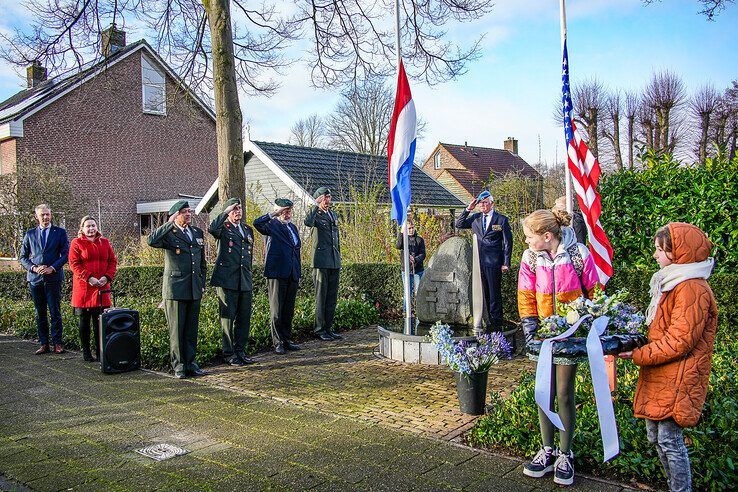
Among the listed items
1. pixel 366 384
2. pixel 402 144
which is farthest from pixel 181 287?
pixel 402 144

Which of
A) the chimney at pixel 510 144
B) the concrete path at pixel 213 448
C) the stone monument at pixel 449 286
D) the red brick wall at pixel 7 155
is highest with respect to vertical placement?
the chimney at pixel 510 144

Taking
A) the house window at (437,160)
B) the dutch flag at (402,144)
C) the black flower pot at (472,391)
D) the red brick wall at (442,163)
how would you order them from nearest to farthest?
1. the black flower pot at (472,391)
2. the dutch flag at (402,144)
3. the red brick wall at (442,163)
4. the house window at (437,160)

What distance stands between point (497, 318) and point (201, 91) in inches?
296

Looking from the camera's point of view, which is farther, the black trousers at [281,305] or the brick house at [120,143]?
the brick house at [120,143]

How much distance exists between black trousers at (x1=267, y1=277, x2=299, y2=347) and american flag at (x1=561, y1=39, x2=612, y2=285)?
13.1ft

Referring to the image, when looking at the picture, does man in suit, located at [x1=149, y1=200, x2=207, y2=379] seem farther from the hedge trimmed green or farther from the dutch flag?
the dutch flag

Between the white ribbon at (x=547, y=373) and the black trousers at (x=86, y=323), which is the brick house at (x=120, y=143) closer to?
the black trousers at (x=86, y=323)

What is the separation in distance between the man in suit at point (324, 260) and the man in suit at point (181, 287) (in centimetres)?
228

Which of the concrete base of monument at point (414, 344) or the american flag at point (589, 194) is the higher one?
the american flag at point (589, 194)

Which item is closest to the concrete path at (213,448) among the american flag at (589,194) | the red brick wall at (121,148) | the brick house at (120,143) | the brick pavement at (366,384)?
the brick pavement at (366,384)

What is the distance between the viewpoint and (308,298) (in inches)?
451

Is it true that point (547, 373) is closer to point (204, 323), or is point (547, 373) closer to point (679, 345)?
point (679, 345)

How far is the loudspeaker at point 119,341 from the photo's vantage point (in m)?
7.39

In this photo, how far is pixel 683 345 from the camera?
3424 millimetres
